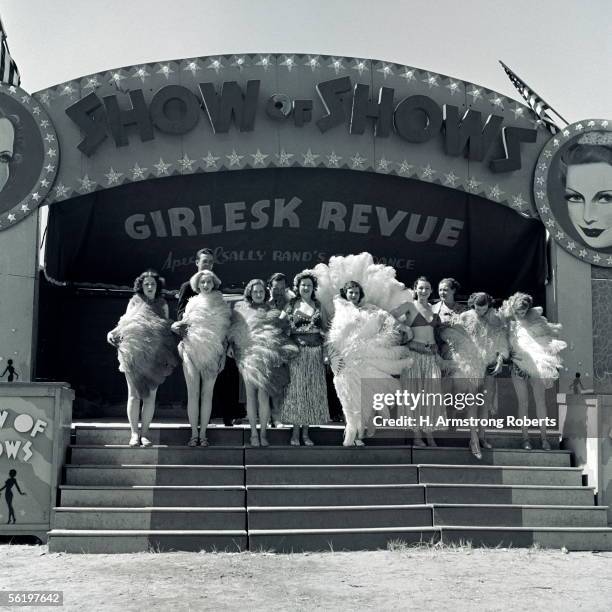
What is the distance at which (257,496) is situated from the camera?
686 centimetres

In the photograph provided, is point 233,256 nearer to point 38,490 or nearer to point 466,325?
point 466,325

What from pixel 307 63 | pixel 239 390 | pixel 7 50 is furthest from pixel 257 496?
pixel 7 50

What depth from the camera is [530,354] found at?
7926 millimetres

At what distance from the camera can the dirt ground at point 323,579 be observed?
5035mm

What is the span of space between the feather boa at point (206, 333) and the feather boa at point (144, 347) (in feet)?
0.63

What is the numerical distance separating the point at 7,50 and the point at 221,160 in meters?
3.27

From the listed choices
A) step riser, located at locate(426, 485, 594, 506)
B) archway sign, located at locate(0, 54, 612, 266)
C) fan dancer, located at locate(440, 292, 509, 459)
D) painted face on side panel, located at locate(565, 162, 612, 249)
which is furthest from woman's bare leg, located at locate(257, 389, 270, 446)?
painted face on side panel, located at locate(565, 162, 612, 249)

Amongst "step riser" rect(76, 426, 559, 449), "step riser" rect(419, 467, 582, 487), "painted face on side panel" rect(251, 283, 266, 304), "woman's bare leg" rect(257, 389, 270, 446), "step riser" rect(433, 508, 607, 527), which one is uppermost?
"painted face on side panel" rect(251, 283, 266, 304)

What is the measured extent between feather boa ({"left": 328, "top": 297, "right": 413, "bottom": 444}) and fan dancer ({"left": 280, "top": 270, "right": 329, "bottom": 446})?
0.15m

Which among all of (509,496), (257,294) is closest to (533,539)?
(509,496)

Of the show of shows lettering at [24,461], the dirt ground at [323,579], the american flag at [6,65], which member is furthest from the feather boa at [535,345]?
the american flag at [6,65]

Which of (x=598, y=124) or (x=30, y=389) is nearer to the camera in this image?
(x=30, y=389)

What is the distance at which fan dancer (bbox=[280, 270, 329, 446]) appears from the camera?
741 cm

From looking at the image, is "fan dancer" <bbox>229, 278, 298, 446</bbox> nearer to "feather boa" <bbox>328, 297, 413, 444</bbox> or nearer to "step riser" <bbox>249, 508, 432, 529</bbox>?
"feather boa" <bbox>328, 297, 413, 444</bbox>
